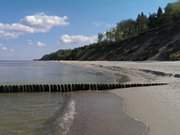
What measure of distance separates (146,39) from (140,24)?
40.1 meters

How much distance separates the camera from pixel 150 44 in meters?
100

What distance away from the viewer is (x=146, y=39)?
10762cm

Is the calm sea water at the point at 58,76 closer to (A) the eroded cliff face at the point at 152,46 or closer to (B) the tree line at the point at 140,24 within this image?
(A) the eroded cliff face at the point at 152,46

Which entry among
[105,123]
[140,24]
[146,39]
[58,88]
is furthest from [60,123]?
[140,24]

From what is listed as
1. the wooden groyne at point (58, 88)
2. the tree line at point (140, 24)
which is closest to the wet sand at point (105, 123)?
the wooden groyne at point (58, 88)

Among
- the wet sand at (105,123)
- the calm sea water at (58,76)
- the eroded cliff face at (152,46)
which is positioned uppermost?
the eroded cliff face at (152,46)

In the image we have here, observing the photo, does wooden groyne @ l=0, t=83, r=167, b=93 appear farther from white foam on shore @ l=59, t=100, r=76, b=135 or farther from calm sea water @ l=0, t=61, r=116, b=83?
white foam on shore @ l=59, t=100, r=76, b=135

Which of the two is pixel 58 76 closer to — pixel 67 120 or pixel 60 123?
pixel 67 120

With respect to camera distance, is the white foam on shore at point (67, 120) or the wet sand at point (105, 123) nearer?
the wet sand at point (105, 123)

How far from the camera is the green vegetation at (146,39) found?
86438 mm

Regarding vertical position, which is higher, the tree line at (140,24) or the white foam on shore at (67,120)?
the tree line at (140,24)

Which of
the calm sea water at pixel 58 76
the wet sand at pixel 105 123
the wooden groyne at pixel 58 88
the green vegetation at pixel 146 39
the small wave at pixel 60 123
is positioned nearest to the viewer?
the wet sand at pixel 105 123

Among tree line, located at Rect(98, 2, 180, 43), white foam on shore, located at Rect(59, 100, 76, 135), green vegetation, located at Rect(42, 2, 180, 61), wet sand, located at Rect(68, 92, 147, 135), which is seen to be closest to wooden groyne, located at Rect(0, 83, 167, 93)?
white foam on shore, located at Rect(59, 100, 76, 135)

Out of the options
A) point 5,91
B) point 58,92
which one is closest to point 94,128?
point 58,92
